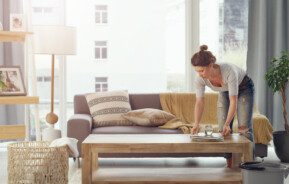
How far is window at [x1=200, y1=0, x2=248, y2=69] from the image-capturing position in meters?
7.14

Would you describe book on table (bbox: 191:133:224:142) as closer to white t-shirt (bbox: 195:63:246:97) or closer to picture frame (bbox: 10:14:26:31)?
white t-shirt (bbox: 195:63:246:97)

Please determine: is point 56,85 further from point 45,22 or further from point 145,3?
point 145,3

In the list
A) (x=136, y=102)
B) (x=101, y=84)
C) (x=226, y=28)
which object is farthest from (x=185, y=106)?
(x=226, y=28)

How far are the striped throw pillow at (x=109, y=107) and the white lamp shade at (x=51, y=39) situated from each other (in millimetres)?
766

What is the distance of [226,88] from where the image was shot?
4.71 m

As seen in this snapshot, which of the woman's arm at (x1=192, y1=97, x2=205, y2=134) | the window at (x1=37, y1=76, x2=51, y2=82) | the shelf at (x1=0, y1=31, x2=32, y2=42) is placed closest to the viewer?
the woman's arm at (x1=192, y1=97, x2=205, y2=134)

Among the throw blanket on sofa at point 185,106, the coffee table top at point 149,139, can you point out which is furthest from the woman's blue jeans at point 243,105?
the throw blanket on sofa at point 185,106

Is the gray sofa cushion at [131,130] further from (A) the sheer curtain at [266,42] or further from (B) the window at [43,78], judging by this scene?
(A) the sheer curtain at [266,42]

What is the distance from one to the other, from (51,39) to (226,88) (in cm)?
190

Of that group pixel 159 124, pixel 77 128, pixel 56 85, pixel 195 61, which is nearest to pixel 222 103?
pixel 195 61

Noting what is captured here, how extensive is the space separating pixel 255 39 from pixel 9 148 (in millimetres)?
3598

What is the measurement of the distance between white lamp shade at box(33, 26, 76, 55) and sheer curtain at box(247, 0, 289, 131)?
2405mm

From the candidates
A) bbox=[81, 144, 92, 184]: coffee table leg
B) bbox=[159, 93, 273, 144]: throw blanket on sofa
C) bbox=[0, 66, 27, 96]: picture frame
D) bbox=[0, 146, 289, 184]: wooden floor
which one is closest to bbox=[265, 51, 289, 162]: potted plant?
bbox=[0, 146, 289, 184]: wooden floor

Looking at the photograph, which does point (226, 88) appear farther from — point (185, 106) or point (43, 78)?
point (43, 78)
